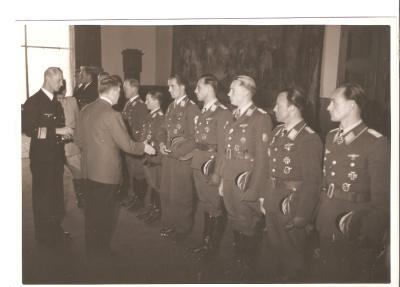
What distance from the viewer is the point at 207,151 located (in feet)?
6.94

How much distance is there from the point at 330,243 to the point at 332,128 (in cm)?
57

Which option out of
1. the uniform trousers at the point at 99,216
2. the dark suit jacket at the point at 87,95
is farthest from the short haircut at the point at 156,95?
the uniform trousers at the point at 99,216

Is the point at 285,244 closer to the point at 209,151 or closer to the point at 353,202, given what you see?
the point at 353,202

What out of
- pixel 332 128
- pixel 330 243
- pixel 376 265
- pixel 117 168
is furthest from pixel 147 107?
pixel 376 265

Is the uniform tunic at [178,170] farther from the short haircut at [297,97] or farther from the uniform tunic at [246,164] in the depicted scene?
the short haircut at [297,97]

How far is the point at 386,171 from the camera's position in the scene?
2.11 m

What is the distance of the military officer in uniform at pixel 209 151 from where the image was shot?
6.92 feet

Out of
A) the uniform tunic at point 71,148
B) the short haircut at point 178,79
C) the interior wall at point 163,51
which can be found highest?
the interior wall at point 163,51

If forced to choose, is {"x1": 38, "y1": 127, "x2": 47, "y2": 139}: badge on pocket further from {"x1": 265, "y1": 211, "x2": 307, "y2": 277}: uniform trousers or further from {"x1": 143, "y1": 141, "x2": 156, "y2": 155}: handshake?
{"x1": 265, "y1": 211, "x2": 307, "y2": 277}: uniform trousers

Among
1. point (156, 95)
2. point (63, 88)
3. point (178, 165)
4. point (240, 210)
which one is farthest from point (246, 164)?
point (63, 88)

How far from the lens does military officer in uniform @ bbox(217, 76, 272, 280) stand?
6.80ft

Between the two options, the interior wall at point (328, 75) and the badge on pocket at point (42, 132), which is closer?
the interior wall at point (328, 75)

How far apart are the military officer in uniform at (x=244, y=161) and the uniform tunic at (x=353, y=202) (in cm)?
31
